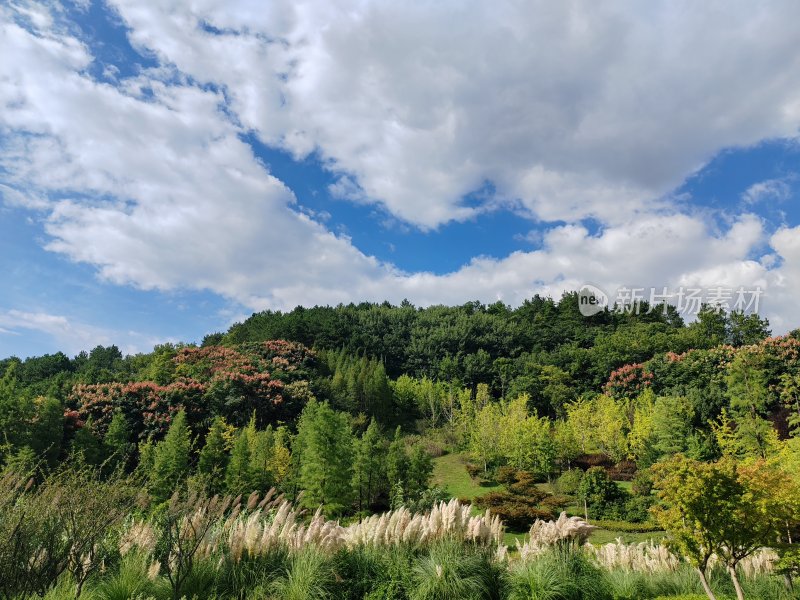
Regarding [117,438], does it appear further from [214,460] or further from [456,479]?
[456,479]

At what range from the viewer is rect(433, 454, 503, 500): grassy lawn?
26359 millimetres

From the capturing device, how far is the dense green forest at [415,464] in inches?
253

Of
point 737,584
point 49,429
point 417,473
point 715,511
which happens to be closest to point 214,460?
point 417,473

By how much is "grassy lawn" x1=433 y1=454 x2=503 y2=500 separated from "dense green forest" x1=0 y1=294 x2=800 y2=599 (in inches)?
7.7

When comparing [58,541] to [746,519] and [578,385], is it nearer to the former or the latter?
[746,519]

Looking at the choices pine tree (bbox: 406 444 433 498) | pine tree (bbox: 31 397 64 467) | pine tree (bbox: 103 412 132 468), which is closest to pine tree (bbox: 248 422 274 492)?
pine tree (bbox: 406 444 433 498)

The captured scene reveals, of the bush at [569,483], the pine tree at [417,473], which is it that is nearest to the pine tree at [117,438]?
the pine tree at [417,473]

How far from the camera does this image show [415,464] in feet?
74.5

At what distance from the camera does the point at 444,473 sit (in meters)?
31.0

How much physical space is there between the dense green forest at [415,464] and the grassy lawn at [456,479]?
0.20 metres

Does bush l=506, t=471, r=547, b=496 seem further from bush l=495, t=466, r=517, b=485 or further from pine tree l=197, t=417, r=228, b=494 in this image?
pine tree l=197, t=417, r=228, b=494

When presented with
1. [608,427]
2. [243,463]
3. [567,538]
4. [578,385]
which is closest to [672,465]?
[567,538]

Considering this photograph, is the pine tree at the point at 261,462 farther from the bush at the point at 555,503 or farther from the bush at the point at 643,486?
the bush at the point at 643,486

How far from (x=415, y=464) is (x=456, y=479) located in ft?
25.7
